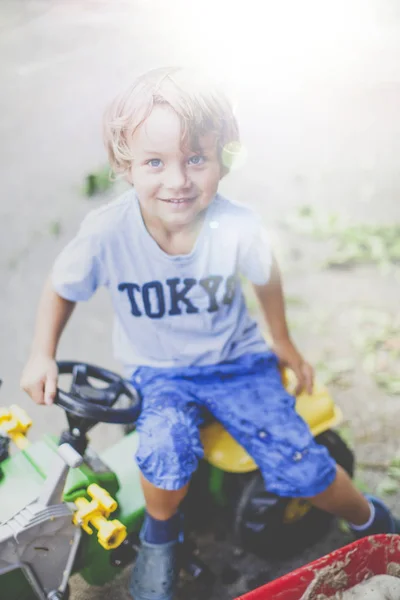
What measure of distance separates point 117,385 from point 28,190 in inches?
29.2

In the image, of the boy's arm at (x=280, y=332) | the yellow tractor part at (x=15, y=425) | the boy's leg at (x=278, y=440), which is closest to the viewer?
the yellow tractor part at (x=15, y=425)

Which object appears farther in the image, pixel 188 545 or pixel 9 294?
pixel 9 294

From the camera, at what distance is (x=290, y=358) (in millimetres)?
1627

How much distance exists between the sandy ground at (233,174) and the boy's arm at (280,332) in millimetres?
258

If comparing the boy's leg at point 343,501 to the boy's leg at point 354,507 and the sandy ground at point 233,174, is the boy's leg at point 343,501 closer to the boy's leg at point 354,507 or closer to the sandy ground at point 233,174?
the boy's leg at point 354,507

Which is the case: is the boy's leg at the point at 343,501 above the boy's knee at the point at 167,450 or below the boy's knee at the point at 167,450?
below

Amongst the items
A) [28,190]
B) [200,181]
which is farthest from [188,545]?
[28,190]

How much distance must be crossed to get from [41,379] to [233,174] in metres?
0.61

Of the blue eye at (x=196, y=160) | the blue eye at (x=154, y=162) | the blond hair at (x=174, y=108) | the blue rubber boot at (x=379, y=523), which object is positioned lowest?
the blue rubber boot at (x=379, y=523)

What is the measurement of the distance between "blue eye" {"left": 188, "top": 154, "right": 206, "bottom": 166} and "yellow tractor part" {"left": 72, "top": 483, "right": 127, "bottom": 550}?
62 cm

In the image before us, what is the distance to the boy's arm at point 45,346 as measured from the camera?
4.51 feet

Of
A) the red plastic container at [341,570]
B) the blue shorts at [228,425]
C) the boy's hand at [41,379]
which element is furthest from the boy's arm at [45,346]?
the red plastic container at [341,570]

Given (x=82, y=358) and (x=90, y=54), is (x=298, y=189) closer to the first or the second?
(x=82, y=358)

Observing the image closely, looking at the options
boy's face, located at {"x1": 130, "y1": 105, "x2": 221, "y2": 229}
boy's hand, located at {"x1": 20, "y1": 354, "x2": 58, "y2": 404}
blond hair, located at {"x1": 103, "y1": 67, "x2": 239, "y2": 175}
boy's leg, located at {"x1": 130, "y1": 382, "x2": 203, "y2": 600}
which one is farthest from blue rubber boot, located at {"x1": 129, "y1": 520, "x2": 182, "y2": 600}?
blond hair, located at {"x1": 103, "y1": 67, "x2": 239, "y2": 175}
